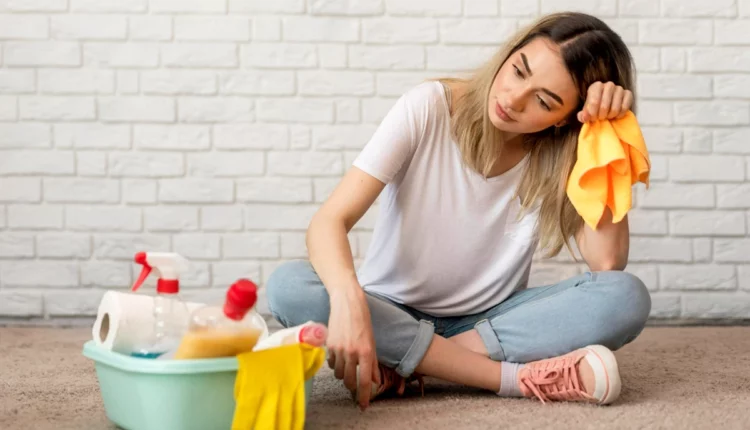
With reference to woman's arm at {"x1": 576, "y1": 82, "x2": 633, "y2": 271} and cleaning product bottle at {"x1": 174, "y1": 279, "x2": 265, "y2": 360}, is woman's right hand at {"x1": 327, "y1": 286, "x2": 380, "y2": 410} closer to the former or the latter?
cleaning product bottle at {"x1": 174, "y1": 279, "x2": 265, "y2": 360}

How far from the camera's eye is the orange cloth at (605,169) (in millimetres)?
1521

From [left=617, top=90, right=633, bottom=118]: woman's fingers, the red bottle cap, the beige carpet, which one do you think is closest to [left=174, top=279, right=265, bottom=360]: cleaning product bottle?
the red bottle cap

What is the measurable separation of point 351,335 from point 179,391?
28 centimetres

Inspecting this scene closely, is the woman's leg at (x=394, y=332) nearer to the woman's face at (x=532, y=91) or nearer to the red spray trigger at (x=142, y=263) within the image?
the red spray trigger at (x=142, y=263)

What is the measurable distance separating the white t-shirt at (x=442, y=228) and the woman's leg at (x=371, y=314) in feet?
0.47

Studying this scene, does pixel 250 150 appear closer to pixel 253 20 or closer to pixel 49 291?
pixel 253 20

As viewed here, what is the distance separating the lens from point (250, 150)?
2.52 meters

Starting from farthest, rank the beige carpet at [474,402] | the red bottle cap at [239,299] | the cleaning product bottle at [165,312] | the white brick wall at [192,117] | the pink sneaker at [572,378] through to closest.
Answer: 1. the white brick wall at [192,117]
2. the pink sneaker at [572,378]
3. the beige carpet at [474,402]
4. the cleaning product bottle at [165,312]
5. the red bottle cap at [239,299]

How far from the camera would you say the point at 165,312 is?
1.24 metres

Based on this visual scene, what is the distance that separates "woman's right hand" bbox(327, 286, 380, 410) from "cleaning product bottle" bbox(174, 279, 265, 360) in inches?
7.2

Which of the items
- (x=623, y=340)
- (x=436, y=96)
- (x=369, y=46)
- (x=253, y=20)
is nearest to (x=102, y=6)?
(x=253, y=20)

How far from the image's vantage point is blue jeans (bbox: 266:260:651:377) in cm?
148

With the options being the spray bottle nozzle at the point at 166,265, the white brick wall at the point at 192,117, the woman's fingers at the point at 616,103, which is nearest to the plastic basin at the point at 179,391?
the spray bottle nozzle at the point at 166,265

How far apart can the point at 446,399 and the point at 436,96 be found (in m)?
0.55
